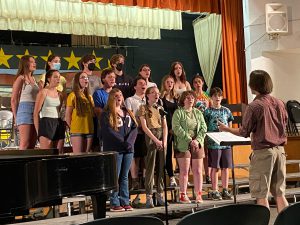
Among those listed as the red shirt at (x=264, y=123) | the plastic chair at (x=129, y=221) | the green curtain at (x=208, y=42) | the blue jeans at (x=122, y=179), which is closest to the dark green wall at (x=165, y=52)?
the green curtain at (x=208, y=42)

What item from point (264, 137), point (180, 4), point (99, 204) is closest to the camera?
point (99, 204)

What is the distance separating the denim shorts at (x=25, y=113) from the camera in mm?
5707

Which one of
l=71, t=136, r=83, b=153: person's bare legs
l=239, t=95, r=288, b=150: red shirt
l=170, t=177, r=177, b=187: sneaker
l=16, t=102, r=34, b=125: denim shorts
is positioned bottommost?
l=170, t=177, r=177, b=187: sneaker

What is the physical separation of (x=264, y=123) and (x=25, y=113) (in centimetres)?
257

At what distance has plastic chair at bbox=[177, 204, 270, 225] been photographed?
1904mm

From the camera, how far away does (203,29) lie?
39.8 feet

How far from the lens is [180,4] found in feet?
31.6

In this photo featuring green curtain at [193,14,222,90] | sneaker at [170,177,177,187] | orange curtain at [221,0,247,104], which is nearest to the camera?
sneaker at [170,177,177,187]

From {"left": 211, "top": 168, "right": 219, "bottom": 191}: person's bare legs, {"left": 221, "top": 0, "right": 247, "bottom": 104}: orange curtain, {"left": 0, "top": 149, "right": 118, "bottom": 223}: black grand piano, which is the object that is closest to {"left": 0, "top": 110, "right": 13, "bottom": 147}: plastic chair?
{"left": 211, "top": 168, "right": 219, "bottom": 191}: person's bare legs

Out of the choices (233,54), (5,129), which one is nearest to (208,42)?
(233,54)

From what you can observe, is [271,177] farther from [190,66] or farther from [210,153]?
[190,66]

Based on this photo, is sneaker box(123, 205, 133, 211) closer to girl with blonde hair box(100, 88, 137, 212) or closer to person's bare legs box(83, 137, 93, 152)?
girl with blonde hair box(100, 88, 137, 212)

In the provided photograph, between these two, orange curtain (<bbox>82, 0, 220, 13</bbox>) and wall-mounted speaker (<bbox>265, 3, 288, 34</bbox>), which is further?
wall-mounted speaker (<bbox>265, 3, 288, 34</bbox>)

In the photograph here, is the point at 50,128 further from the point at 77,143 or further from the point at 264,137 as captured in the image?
the point at 264,137
